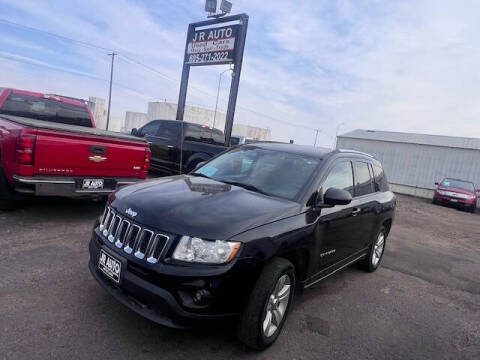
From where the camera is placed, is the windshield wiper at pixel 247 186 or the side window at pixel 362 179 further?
the side window at pixel 362 179

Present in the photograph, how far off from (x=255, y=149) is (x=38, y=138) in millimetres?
2890

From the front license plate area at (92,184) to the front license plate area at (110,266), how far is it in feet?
8.53

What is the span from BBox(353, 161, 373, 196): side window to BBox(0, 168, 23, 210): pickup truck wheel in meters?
4.76

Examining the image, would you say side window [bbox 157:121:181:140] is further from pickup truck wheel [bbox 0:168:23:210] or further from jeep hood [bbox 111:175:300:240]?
jeep hood [bbox 111:175:300:240]

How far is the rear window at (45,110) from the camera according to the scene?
6.80m

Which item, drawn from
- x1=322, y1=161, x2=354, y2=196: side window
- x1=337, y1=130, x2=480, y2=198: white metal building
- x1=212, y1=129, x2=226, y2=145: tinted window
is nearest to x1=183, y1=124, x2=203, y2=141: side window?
x1=212, y1=129, x2=226, y2=145: tinted window

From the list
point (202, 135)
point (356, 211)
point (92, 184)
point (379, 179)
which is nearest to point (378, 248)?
point (379, 179)

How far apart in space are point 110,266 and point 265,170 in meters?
1.83

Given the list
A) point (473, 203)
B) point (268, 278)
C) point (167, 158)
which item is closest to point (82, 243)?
point (268, 278)

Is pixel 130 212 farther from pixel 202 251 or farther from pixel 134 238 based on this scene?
pixel 202 251

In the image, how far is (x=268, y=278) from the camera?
103 inches

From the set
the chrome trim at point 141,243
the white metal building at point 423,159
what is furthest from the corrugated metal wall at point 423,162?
the chrome trim at point 141,243

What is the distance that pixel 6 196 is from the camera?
4973 millimetres

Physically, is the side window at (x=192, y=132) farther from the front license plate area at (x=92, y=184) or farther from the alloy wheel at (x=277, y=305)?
the alloy wheel at (x=277, y=305)
